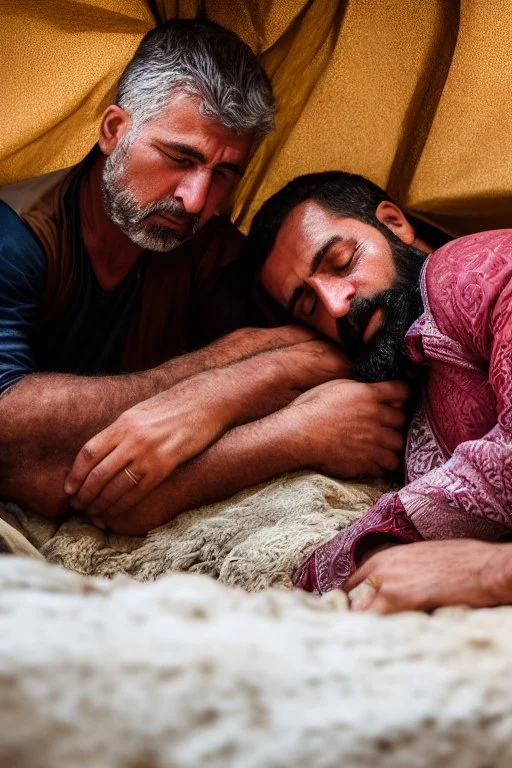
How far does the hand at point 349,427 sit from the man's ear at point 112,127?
65 centimetres

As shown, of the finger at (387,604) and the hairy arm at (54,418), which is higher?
the finger at (387,604)

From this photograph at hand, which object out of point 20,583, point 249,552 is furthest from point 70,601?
point 249,552

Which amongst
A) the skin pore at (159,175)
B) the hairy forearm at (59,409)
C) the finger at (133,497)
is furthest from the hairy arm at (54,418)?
the skin pore at (159,175)

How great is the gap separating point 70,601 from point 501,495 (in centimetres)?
74

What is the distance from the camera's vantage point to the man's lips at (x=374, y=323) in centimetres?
170

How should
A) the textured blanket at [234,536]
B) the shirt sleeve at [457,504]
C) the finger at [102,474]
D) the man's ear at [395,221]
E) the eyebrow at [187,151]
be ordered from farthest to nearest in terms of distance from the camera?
the man's ear at [395,221]
the eyebrow at [187,151]
the finger at [102,474]
the textured blanket at [234,536]
the shirt sleeve at [457,504]

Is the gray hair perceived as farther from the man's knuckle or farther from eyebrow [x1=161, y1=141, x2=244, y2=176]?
the man's knuckle

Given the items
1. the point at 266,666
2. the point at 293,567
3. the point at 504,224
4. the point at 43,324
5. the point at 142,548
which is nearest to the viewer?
the point at 266,666

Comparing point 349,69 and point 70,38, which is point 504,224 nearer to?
point 349,69


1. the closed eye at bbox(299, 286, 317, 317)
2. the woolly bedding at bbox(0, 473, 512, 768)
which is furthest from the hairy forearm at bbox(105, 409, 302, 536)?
the woolly bedding at bbox(0, 473, 512, 768)

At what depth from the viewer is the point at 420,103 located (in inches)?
78.1

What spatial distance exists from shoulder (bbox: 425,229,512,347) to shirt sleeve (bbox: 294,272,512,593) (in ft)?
0.15

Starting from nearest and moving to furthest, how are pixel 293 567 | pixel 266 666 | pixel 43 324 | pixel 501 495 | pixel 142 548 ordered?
1. pixel 266 666
2. pixel 501 495
3. pixel 293 567
4. pixel 142 548
5. pixel 43 324

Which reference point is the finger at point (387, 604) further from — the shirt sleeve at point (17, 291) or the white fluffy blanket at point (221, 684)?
the shirt sleeve at point (17, 291)
